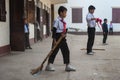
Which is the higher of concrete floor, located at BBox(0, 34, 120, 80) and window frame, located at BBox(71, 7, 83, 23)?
window frame, located at BBox(71, 7, 83, 23)

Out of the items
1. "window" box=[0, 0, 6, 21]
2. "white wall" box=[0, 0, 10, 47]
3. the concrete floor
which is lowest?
the concrete floor

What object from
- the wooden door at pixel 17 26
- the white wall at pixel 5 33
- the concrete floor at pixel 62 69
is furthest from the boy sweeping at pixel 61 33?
the wooden door at pixel 17 26

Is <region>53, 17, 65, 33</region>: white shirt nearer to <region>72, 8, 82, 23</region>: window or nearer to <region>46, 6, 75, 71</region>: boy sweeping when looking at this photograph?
<region>46, 6, 75, 71</region>: boy sweeping

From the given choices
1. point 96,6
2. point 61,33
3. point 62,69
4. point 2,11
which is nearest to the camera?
point 61,33

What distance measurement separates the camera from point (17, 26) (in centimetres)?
1689

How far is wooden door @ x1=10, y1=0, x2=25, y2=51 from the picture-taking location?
54.9 ft

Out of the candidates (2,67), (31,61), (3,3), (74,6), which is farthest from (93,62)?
(74,6)

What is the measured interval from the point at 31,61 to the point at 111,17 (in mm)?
32168

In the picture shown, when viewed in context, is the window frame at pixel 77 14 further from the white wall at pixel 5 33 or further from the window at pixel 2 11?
the window at pixel 2 11

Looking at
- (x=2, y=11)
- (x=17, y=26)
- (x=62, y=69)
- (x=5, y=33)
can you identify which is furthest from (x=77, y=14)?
(x=62, y=69)

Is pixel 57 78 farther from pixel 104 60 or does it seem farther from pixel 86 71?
pixel 104 60

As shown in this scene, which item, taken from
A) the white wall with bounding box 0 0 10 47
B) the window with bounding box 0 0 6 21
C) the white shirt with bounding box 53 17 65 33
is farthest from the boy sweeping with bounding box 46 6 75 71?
the white wall with bounding box 0 0 10 47

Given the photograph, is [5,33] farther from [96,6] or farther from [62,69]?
[96,6]

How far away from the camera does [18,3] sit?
16750mm
